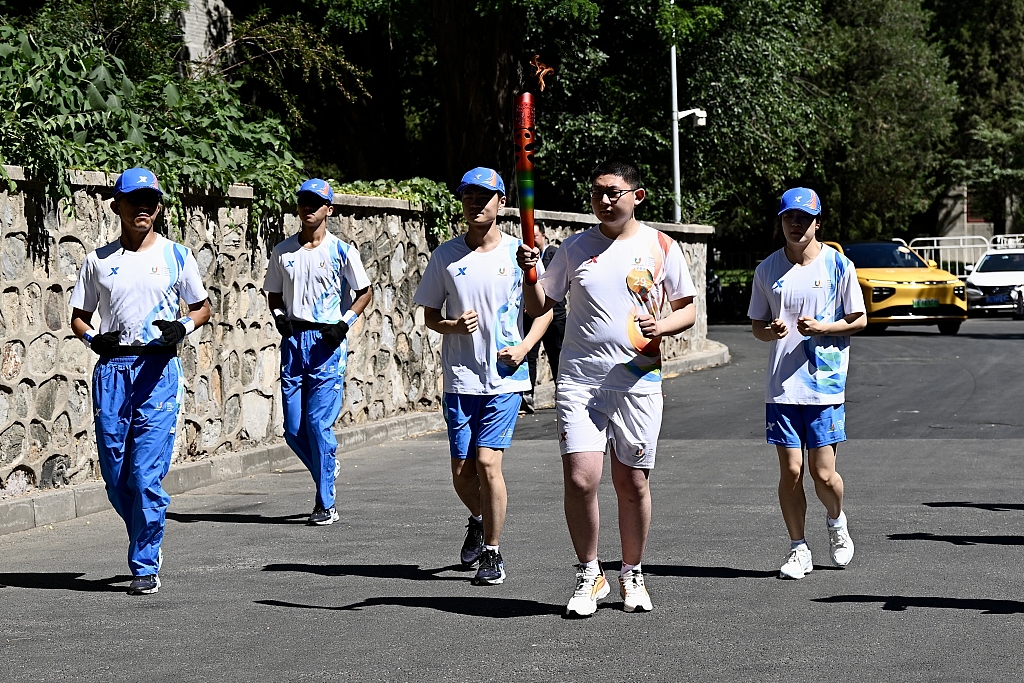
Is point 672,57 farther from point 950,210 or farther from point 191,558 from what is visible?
point 950,210

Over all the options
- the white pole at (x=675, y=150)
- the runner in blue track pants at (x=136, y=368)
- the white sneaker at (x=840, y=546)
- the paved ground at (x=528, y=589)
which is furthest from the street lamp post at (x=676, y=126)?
the runner in blue track pants at (x=136, y=368)

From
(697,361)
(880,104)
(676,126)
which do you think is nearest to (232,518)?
(697,361)

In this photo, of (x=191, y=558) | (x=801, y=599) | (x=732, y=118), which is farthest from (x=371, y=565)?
(x=732, y=118)

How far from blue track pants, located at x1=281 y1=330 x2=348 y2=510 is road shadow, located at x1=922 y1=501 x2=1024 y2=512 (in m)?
3.76

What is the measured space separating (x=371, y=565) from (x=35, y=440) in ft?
9.55

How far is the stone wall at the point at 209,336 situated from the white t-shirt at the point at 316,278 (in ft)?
4.77

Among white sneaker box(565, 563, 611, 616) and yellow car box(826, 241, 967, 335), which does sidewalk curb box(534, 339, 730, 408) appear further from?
white sneaker box(565, 563, 611, 616)

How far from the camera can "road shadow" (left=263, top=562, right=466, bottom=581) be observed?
7055 mm

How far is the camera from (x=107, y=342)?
6.81 m

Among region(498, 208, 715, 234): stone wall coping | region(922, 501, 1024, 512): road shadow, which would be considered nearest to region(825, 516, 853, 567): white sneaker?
region(922, 501, 1024, 512): road shadow

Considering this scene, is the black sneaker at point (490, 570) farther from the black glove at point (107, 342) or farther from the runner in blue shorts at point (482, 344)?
the black glove at point (107, 342)

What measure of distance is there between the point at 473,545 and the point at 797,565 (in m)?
1.60

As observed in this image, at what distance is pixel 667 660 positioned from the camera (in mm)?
5320

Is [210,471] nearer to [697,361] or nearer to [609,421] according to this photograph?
[609,421]
